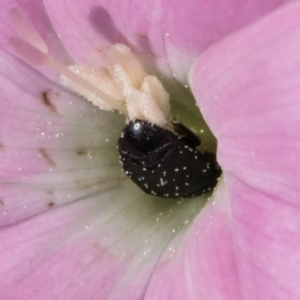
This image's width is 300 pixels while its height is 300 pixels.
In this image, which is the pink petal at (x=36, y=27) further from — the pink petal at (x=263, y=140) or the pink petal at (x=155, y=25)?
the pink petal at (x=263, y=140)

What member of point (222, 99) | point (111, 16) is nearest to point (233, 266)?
point (222, 99)

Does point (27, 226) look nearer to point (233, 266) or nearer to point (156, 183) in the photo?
point (156, 183)

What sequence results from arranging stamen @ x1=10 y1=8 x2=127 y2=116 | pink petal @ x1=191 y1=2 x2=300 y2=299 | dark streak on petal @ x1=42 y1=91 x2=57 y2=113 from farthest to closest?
dark streak on petal @ x1=42 y1=91 x2=57 y2=113 → stamen @ x1=10 y1=8 x2=127 y2=116 → pink petal @ x1=191 y1=2 x2=300 y2=299

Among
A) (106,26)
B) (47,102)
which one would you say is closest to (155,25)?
(106,26)

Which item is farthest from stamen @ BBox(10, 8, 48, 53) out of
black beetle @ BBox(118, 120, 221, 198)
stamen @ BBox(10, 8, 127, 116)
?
black beetle @ BBox(118, 120, 221, 198)

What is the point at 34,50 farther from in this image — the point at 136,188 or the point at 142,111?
the point at 136,188

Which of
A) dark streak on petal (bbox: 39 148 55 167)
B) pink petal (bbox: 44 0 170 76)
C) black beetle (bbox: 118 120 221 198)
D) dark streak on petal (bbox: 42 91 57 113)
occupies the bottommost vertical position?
black beetle (bbox: 118 120 221 198)

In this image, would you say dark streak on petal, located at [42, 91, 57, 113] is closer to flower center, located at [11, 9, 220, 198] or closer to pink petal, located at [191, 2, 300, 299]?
flower center, located at [11, 9, 220, 198]
